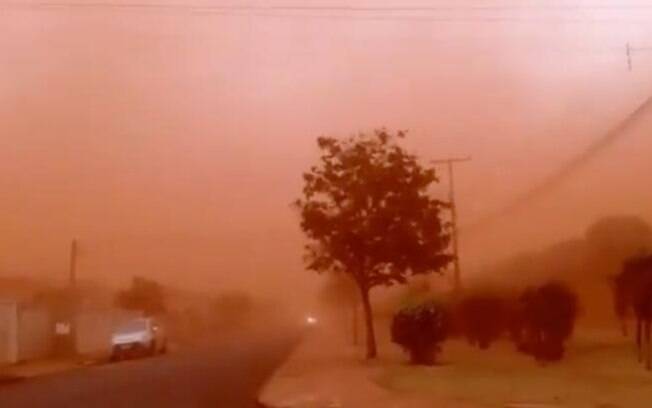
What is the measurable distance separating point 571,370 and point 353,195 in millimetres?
12832

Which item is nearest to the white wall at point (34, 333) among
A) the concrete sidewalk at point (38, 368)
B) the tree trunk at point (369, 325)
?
the concrete sidewalk at point (38, 368)

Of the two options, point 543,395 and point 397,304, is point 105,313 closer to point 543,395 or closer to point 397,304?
point 397,304

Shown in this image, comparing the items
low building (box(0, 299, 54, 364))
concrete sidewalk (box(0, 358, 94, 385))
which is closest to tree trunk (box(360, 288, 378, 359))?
concrete sidewalk (box(0, 358, 94, 385))

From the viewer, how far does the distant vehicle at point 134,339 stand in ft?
170

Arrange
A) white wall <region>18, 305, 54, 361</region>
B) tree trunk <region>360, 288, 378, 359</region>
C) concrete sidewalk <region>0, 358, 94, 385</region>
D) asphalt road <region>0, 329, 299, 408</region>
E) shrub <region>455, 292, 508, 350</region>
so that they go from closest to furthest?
asphalt road <region>0, 329, 299, 408</region>, shrub <region>455, 292, 508, 350</region>, tree trunk <region>360, 288, 378, 359</region>, concrete sidewalk <region>0, 358, 94, 385</region>, white wall <region>18, 305, 54, 361</region>

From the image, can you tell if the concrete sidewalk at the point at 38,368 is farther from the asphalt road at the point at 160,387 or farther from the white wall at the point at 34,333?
the asphalt road at the point at 160,387

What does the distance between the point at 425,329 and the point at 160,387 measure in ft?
26.9

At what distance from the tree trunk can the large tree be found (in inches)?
1.2

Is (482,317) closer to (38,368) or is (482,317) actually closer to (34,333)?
(38,368)

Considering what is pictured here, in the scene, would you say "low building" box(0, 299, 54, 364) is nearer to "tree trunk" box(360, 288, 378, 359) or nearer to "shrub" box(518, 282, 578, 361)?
"tree trunk" box(360, 288, 378, 359)

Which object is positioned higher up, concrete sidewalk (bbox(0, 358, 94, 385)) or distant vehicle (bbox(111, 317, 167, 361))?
distant vehicle (bbox(111, 317, 167, 361))

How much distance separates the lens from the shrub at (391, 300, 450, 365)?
3234cm

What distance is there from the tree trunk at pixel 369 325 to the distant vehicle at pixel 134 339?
15.9 meters

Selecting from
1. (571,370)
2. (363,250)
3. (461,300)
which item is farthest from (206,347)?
(571,370)
